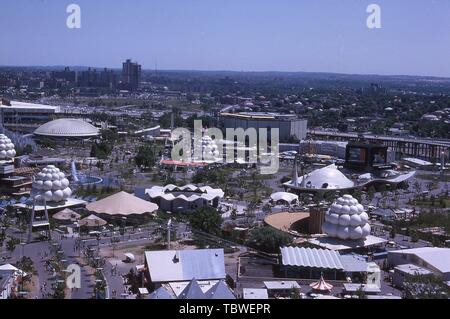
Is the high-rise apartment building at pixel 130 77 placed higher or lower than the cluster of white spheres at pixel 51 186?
higher

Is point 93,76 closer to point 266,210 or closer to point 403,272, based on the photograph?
point 266,210

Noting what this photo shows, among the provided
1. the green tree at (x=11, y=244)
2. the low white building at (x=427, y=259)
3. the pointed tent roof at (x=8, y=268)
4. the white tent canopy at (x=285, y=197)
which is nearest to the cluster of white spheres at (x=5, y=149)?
the white tent canopy at (x=285, y=197)

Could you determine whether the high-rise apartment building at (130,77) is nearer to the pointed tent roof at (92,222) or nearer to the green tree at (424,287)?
the pointed tent roof at (92,222)

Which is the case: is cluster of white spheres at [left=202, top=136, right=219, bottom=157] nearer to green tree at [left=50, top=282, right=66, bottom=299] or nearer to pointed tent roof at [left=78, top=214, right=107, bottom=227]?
pointed tent roof at [left=78, top=214, right=107, bottom=227]

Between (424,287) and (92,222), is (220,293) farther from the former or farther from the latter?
(92,222)

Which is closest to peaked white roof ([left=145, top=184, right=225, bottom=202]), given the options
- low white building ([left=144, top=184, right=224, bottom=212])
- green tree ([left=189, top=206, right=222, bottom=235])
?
low white building ([left=144, top=184, right=224, bottom=212])

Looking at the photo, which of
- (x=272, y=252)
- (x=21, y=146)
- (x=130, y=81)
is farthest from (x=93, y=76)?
(x=272, y=252)

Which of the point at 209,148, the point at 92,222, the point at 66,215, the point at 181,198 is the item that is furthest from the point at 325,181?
the point at 66,215

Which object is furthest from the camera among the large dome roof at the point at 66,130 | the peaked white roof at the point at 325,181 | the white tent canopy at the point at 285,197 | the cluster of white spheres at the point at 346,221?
the large dome roof at the point at 66,130
